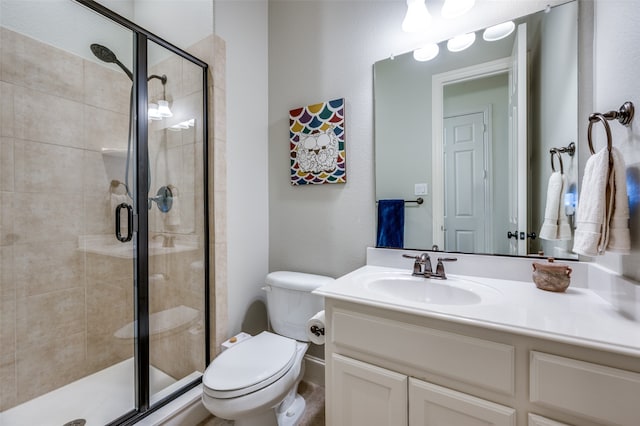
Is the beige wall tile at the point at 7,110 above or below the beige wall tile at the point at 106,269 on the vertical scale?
above

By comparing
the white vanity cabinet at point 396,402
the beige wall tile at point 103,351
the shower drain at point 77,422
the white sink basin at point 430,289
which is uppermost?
the white sink basin at point 430,289

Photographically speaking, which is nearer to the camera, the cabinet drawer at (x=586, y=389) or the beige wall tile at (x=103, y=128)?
the cabinet drawer at (x=586, y=389)

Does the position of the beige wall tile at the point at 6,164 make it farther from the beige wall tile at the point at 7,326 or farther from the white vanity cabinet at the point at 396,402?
the white vanity cabinet at the point at 396,402

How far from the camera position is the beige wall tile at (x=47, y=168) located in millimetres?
1340

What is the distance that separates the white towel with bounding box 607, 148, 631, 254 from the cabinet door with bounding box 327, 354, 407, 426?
0.73 metres

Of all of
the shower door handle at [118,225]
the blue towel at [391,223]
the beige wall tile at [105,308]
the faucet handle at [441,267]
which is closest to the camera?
the faucet handle at [441,267]

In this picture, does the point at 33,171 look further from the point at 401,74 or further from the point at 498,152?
the point at 498,152

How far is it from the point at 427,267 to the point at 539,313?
17.6 inches

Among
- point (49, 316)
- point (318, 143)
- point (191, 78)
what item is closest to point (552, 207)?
point (318, 143)

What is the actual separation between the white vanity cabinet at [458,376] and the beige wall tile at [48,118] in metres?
1.72

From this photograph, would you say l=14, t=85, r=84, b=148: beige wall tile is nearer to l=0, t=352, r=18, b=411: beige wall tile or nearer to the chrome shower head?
the chrome shower head

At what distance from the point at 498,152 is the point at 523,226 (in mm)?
334

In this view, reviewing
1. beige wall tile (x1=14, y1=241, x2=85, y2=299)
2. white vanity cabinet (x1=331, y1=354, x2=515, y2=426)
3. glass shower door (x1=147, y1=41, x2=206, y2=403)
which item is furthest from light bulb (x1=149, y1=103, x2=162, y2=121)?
white vanity cabinet (x1=331, y1=354, x2=515, y2=426)

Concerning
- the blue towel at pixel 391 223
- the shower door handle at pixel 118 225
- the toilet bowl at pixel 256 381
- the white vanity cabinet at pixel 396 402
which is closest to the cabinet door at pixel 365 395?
the white vanity cabinet at pixel 396 402
